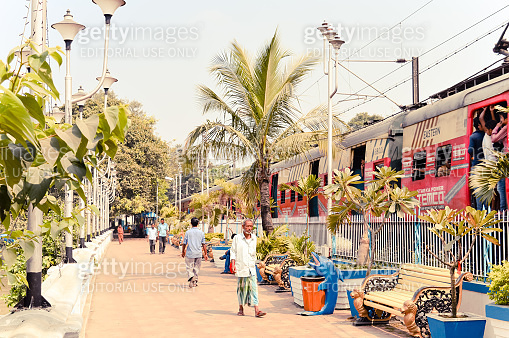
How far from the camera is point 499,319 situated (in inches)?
281

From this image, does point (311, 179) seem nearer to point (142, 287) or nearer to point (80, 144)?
point (142, 287)

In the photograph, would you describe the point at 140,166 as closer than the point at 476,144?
No

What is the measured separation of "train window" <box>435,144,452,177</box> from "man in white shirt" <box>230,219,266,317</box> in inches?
186

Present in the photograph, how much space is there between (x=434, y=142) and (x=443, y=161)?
712 millimetres

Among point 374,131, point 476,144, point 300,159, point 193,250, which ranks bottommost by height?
point 193,250

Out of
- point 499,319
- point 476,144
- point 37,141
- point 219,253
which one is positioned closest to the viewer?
point 37,141

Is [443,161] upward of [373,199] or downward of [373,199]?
upward

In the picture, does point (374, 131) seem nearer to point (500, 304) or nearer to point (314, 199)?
point (314, 199)

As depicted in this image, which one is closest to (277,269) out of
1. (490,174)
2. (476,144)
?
(476,144)

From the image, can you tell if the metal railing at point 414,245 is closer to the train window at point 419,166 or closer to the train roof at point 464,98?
the train window at point 419,166

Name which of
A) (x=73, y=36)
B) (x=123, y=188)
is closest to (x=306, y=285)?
(x=73, y=36)

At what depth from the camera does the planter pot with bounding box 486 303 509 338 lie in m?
7.02

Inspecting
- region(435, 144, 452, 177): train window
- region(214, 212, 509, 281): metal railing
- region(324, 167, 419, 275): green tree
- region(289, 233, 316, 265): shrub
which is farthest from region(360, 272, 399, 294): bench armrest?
region(435, 144, 452, 177): train window

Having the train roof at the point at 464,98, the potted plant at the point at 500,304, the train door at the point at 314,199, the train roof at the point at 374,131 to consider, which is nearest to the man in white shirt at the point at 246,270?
the potted plant at the point at 500,304
